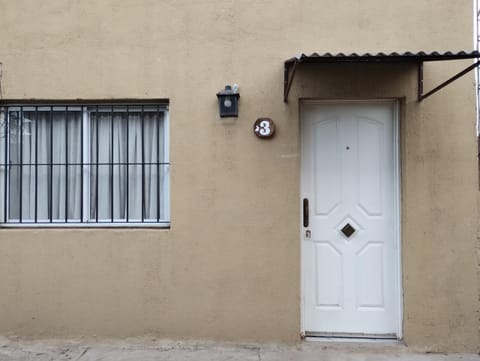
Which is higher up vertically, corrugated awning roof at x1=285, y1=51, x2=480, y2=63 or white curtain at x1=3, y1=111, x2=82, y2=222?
corrugated awning roof at x1=285, y1=51, x2=480, y2=63

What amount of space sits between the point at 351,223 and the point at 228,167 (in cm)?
134

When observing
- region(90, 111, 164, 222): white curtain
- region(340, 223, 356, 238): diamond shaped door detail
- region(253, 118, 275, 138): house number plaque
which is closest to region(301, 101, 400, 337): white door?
region(340, 223, 356, 238): diamond shaped door detail

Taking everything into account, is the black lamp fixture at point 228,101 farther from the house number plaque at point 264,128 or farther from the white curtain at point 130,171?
the white curtain at point 130,171

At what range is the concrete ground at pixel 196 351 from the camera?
3.93 m

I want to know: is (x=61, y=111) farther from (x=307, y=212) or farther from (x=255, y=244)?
(x=307, y=212)

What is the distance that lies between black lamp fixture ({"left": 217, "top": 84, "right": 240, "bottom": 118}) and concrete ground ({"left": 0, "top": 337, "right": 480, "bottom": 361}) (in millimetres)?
2231

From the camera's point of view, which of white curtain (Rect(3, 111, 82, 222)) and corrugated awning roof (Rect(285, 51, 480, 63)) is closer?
corrugated awning roof (Rect(285, 51, 480, 63))

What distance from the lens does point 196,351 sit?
160 inches

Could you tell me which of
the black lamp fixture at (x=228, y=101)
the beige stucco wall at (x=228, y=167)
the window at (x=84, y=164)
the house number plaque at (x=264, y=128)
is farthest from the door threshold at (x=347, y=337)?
the black lamp fixture at (x=228, y=101)

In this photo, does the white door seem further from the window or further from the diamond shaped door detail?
the window

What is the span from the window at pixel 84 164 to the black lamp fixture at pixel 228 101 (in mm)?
611

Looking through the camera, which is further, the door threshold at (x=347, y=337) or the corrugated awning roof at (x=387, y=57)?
the door threshold at (x=347, y=337)

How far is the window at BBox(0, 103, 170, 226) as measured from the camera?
4406 millimetres

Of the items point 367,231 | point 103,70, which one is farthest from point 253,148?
point 103,70
